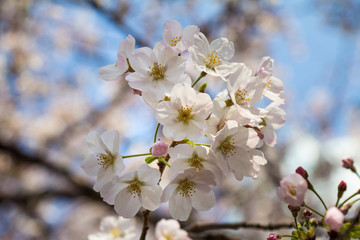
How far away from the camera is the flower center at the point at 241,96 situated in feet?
3.49

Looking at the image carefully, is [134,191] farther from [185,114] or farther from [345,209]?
[345,209]

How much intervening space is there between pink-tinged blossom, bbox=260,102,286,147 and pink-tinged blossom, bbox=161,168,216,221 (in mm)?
347

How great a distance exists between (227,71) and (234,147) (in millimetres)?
289

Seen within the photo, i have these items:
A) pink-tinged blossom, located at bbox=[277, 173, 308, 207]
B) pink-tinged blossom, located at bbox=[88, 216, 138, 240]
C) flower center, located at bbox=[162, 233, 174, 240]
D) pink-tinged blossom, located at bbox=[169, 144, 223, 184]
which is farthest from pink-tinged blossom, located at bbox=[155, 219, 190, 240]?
pink-tinged blossom, located at bbox=[277, 173, 308, 207]

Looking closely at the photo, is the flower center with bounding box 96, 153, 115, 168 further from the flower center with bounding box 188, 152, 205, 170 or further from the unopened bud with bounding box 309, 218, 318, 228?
the unopened bud with bounding box 309, 218, 318, 228

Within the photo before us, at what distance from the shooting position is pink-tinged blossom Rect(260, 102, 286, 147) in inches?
48.1

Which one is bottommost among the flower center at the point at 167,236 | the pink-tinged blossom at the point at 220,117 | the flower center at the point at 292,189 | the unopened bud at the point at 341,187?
the flower center at the point at 167,236

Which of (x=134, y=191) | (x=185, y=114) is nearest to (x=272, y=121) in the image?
(x=185, y=114)

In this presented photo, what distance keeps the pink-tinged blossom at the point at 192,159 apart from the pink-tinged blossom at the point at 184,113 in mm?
39

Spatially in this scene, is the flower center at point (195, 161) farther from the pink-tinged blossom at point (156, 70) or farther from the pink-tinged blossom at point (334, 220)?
the pink-tinged blossom at point (334, 220)

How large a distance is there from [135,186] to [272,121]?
1.96ft

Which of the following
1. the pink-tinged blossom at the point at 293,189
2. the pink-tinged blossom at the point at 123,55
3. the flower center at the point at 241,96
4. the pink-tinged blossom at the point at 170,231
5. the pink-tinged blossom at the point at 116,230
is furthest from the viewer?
the pink-tinged blossom at the point at 116,230

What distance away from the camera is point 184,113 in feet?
3.49

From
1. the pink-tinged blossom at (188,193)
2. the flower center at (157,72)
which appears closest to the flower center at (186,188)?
the pink-tinged blossom at (188,193)
